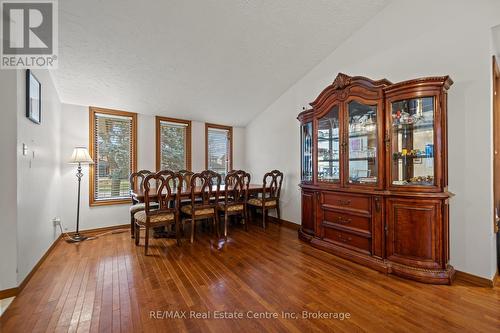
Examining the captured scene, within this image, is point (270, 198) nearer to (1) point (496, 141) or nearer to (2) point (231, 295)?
(2) point (231, 295)

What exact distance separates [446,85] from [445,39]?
61 cm

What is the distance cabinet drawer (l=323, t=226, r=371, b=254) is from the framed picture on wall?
3.70m

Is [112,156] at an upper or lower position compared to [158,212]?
upper

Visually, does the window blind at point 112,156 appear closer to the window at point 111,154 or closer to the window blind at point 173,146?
the window at point 111,154

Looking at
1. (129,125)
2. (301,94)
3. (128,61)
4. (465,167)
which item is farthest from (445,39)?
(129,125)

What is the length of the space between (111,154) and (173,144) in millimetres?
1186

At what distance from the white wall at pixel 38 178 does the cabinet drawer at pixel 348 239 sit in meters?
3.37

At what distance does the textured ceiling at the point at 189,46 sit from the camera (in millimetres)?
2453

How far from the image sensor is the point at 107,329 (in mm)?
1536

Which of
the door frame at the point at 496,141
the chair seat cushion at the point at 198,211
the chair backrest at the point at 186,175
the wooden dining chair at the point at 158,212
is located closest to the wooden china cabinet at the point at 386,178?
the door frame at the point at 496,141

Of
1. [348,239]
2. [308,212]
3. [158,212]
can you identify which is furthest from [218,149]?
[348,239]

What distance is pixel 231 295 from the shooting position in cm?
195

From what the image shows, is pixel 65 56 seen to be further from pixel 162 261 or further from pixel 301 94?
pixel 301 94

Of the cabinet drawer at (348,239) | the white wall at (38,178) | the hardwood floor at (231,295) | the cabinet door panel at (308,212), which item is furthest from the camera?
the cabinet door panel at (308,212)
